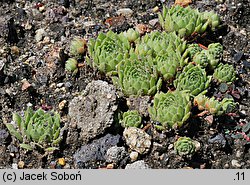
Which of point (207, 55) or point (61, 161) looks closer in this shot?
point (61, 161)

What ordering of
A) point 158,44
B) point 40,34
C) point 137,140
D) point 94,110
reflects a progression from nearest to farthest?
point 137,140
point 94,110
point 158,44
point 40,34

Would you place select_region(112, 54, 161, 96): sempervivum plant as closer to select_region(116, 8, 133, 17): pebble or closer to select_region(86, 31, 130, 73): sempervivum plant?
select_region(86, 31, 130, 73): sempervivum plant

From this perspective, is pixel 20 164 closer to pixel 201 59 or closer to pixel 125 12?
pixel 201 59

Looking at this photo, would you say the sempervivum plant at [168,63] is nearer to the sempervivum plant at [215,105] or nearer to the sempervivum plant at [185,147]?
the sempervivum plant at [215,105]

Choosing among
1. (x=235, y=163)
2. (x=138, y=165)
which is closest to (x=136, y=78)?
(x=138, y=165)

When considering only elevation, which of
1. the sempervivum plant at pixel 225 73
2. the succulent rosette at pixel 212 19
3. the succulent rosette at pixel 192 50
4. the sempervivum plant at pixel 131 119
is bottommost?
the sempervivum plant at pixel 131 119

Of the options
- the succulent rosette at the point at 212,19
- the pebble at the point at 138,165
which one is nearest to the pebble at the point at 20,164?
the pebble at the point at 138,165

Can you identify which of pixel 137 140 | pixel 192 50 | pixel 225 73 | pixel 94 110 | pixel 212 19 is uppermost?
pixel 212 19
